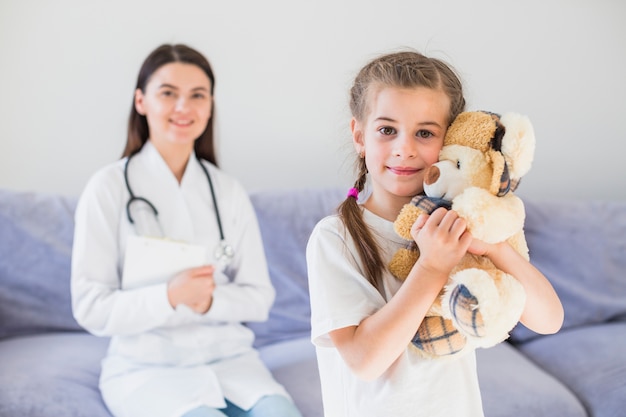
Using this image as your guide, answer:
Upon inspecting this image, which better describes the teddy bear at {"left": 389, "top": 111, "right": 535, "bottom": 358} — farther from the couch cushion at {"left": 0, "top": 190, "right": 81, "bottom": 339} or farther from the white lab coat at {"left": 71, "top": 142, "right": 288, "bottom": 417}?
the couch cushion at {"left": 0, "top": 190, "right": 81, "bottom": 339}

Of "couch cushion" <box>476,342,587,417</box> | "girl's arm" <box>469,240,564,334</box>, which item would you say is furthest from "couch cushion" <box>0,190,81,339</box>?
"girl's arm" <box>469,240,564,334</box>

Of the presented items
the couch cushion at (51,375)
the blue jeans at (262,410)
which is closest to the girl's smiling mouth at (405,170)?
the blue jeans at (262,410)

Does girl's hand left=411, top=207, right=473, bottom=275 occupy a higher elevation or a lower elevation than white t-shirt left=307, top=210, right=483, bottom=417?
higher

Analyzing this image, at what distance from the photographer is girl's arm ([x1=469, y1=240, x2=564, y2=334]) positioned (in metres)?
0.90

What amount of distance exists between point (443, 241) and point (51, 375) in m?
1.12

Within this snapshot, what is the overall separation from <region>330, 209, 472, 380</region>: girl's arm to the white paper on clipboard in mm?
814

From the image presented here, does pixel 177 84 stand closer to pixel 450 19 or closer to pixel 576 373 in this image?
pixel 450 19

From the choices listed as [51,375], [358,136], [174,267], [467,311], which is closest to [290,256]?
[174,267]

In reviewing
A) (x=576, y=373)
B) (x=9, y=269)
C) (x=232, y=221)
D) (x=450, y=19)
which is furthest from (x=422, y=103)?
(x=450, y=19)

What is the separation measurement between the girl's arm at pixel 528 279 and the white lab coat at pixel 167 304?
76 centimetres

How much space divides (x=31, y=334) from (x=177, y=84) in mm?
821

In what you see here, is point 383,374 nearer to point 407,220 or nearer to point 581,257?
point 407,220

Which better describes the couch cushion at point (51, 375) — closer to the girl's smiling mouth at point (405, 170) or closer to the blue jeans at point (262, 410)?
the blue jeans at point (262, 410)

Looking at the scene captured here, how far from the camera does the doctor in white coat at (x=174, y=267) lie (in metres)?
1.53
